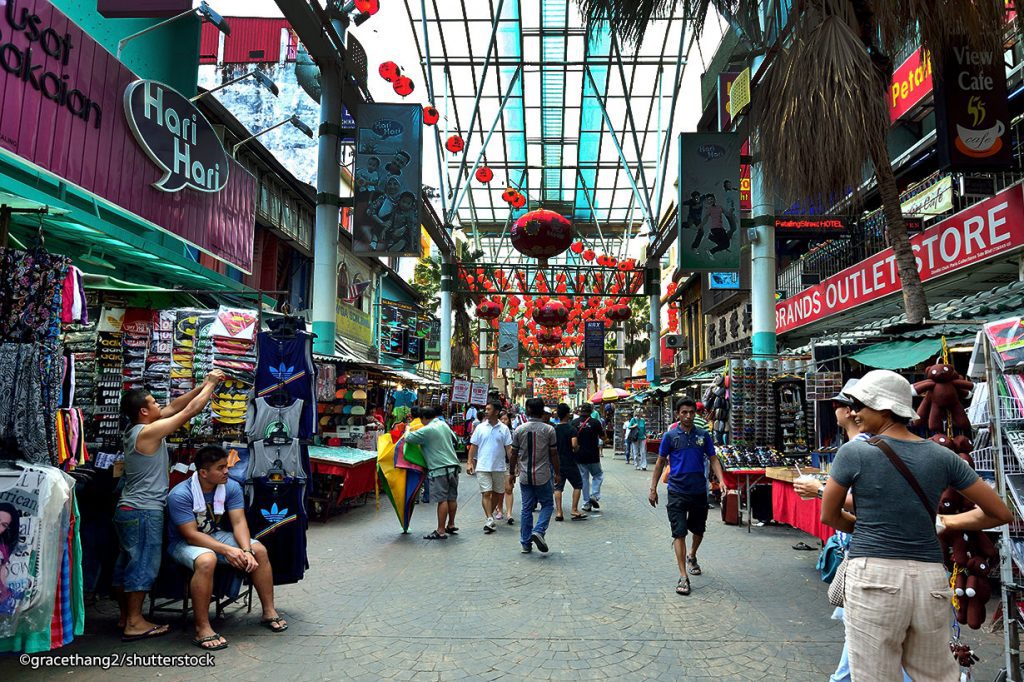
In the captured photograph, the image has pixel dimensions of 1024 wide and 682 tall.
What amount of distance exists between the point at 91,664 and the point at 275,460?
1980 millimetres

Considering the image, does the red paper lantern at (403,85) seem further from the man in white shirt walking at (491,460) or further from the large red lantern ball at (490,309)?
the large red lantern ball at (490,309)

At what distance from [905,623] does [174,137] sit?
327 inches

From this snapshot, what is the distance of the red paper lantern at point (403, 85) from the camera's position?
1202 centimetres

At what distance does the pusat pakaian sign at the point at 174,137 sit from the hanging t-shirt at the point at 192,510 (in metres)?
4.04

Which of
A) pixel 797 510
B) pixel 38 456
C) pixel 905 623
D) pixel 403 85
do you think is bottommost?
pixel 797 510

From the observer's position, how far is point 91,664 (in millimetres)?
4121

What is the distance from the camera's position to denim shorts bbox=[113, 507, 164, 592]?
4.53 meters

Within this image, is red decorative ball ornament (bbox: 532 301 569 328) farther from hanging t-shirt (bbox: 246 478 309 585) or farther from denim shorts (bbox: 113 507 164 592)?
denim shorts (bbox: 113 507 164 592)

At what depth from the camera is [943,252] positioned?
10.6 m

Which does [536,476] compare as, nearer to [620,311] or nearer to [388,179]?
[388,179]

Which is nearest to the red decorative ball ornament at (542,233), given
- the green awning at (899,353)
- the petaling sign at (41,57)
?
the green awning at (899,353)

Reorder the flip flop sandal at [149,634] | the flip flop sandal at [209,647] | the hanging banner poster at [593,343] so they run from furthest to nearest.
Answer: the hanging banner poster at [593,343] < the flip flop sandal at [149,634] < the flip flop sandal at [209,647]

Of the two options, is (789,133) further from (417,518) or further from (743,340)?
(743,340)

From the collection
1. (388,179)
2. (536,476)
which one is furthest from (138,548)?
(388,179)
